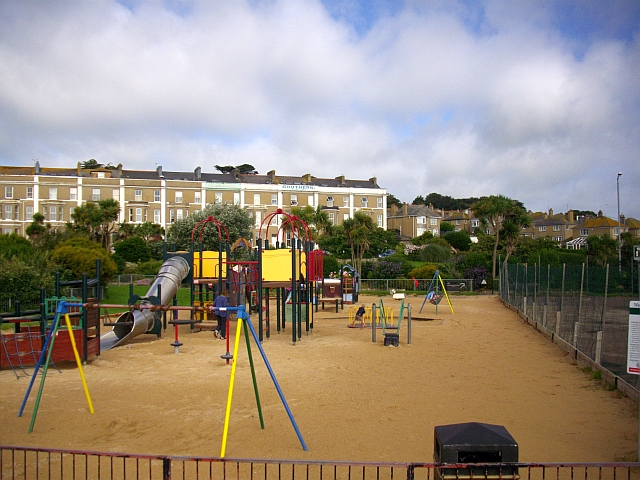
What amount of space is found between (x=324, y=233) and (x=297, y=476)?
58.1 m

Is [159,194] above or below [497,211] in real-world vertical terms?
above

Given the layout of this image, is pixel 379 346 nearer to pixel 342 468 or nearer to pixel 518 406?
pixel 518 406

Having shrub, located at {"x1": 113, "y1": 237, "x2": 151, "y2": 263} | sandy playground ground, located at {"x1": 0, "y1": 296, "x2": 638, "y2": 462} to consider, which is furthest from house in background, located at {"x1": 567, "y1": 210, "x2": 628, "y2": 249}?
sandy playground ground, located at {"x1": 0, "y1": 296, "x2": 638, "y2": 462}

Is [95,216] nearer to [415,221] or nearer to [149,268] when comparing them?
[149,268]

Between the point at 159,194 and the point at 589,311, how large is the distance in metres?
62.6

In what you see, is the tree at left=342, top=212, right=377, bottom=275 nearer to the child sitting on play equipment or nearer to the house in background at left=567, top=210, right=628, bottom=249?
the child sitting on play equipment

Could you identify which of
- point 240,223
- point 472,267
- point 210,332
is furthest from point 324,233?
point 210,332

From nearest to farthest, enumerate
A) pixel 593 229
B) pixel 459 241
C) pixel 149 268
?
1. pixel 149 268
2. pixel 459 241
3. pixel 593 229

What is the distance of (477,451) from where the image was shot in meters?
4.66

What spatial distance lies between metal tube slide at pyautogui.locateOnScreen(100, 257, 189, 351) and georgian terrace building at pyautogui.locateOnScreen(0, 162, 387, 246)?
1627 inches

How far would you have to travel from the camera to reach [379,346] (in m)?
18.0

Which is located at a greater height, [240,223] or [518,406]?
[240,223]

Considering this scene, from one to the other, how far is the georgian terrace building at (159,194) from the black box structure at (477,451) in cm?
5908

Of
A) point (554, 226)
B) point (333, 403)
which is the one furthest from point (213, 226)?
point (554, 226)
